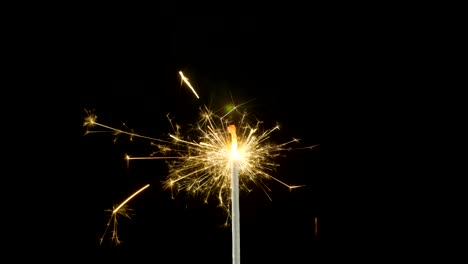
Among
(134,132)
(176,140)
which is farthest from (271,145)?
(134,132)

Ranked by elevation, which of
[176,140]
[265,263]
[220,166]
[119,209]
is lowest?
[265,263]

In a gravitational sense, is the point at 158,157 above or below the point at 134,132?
below

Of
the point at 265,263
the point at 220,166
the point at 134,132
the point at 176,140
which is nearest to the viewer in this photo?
the point at 220,166

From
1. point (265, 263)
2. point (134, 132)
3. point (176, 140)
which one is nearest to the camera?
point (176, 140)

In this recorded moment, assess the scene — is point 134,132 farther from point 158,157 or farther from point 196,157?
point 196,157

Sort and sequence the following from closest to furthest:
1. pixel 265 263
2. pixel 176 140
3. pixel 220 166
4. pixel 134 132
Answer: pixel 220 166, pixel 176 140, pixel 134 132, pixel 265 263

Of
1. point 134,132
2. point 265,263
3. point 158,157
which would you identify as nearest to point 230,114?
point 158,157

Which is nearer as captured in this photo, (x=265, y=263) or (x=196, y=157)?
(x=196, y=157)

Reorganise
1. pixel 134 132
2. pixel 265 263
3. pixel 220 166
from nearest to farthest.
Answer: pixel 220 166 → pixel 134 132 → pixel 265 263

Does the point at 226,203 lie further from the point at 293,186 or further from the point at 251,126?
the point at 293,186
